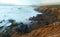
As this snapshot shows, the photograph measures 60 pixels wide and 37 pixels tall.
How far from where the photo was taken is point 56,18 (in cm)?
203

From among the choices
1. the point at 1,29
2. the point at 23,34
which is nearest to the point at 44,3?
the point at 23,34

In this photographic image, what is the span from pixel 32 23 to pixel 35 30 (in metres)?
0.12

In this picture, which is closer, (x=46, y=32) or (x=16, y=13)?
(x=46, y=32)

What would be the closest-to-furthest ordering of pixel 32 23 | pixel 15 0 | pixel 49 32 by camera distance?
1. pixel 49 32
2. pixel 32 23
3. pixel 15 0

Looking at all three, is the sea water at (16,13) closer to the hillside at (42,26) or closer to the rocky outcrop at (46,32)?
the hillside at (42,26)

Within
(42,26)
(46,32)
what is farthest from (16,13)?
(46,32)

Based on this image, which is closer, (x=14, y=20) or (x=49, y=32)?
(x=49, y=32)

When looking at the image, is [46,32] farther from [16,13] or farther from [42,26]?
[16,13]

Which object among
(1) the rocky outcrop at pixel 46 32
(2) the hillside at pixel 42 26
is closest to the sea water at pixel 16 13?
(2) the hillside at pixel 42 26

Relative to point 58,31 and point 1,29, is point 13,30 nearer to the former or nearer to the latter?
point 1,29

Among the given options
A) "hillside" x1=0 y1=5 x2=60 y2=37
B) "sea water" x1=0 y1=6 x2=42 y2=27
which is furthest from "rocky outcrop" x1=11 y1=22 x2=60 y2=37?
"sea water" x1=0 y1=6 x2=42 y2=27

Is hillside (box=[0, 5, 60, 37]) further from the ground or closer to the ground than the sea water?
closer to the ground

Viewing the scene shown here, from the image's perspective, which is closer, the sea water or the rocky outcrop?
the rocky outcrop

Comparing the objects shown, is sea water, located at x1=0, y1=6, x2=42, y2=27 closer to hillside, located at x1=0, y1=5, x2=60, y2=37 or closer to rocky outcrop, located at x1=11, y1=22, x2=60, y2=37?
hillside, located at x1=0, y1=5, x2=60, y2=37
